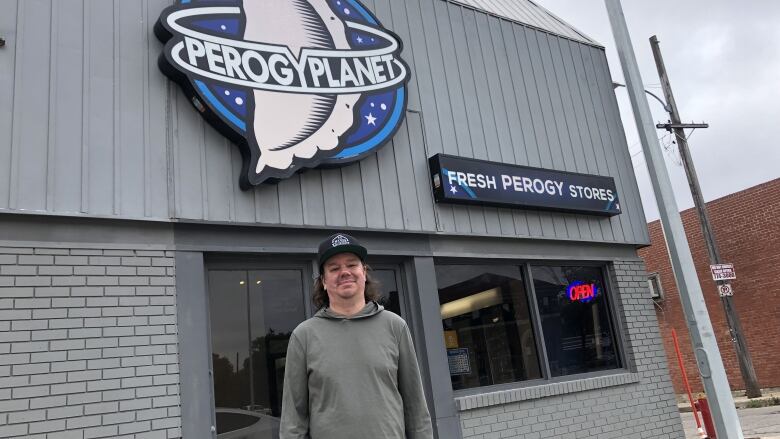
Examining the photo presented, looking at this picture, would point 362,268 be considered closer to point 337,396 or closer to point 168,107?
point 337,396

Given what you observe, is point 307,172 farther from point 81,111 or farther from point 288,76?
point 81,111

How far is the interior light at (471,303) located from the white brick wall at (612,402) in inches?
35.2

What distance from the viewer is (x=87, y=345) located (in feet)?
13.5

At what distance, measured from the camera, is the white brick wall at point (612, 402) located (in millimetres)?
6047

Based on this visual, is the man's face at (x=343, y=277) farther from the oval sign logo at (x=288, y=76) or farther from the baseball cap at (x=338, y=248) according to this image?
the oval sign logo at (x=288, y=76)

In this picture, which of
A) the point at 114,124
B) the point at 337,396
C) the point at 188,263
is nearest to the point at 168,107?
the point at 114,124

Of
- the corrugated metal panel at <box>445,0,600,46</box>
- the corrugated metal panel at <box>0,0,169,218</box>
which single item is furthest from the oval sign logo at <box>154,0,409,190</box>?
the corrugated metal panel at <box>445,0,600,46</box>

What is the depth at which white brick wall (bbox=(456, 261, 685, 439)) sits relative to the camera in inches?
238

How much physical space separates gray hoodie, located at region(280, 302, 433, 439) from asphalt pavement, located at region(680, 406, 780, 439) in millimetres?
9087

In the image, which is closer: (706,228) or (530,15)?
(530,15)

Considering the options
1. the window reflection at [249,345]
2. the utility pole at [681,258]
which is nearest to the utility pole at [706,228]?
the utility pole at [681,258]

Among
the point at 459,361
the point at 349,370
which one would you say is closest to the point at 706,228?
the point at 459,361

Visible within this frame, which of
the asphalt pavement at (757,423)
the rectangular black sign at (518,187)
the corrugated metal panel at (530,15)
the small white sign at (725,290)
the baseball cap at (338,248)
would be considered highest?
the corrugated metal panel at (530,15)

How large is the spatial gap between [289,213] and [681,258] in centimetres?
410
